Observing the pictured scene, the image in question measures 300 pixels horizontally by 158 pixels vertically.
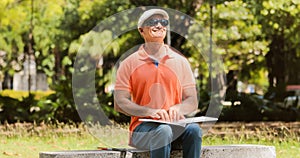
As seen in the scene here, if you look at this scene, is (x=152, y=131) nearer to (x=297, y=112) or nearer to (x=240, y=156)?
(x=240, y=156)

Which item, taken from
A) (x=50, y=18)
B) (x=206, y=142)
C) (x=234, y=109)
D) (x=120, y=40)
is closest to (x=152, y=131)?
(x=206, y=142)

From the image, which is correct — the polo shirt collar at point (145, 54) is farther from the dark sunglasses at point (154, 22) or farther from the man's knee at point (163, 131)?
the man's knee at point (163, 131)

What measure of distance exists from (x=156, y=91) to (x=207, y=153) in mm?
769

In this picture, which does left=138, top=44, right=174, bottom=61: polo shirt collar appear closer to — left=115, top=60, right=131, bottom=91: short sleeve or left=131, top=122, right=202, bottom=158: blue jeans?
left=115, top=60, right=131, bottom=91: short sleeve

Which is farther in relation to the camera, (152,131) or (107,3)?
(107,3)

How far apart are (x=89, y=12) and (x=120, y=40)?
1659 millimetres

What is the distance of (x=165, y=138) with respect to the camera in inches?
178

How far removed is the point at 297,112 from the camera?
15.7m

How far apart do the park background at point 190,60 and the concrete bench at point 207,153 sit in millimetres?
1893

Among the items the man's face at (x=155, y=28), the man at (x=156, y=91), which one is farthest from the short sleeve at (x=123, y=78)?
the man's face at (x=155, y=28)

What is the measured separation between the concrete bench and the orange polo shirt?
0.22m

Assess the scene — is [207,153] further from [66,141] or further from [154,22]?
[66,141]

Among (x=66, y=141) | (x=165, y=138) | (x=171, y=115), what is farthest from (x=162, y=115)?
(x=66, y=141)

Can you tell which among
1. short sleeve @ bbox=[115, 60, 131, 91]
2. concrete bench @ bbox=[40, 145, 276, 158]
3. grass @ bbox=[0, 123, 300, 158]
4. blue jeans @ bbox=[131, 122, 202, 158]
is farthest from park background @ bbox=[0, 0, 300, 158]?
blue jeans @ bbox=[131, 122, 202, 158]
